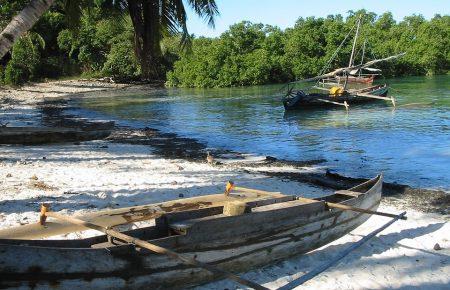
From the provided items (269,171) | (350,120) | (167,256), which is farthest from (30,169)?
(350,120)

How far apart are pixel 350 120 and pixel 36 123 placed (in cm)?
1627

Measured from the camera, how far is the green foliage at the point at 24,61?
48250 mm

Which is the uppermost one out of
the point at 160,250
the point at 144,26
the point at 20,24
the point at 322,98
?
the point at 144,26

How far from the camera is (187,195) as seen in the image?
8703 millimetres

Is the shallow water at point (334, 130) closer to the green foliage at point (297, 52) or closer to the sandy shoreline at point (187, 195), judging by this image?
the sandy shoreline at point (187, 195)

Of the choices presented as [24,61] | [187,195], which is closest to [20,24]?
[187,195]

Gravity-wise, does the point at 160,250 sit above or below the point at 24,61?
below

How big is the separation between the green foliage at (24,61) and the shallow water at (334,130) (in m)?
14.5

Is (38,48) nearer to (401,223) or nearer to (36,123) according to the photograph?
(36,123)

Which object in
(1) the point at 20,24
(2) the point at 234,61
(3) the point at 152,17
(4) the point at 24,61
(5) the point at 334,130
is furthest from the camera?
(2) the point at 234,61

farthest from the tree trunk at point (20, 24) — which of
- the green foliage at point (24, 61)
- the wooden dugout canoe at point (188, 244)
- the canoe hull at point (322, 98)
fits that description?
the green foliage at point (24, 61)

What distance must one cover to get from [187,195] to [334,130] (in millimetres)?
15325

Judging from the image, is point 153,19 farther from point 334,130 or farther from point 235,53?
point 235,53

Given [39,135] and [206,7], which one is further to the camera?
[39,135]
